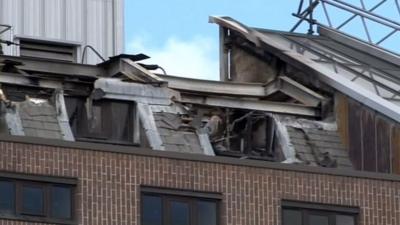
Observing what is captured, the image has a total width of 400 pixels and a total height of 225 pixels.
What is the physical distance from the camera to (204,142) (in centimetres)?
7462

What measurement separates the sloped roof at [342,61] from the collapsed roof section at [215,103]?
0.22 ft

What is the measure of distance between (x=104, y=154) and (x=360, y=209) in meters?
8.26

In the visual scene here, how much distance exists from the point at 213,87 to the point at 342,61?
618 cm

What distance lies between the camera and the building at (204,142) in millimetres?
69000

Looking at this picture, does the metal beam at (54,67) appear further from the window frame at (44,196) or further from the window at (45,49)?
the window frame at (44,196)

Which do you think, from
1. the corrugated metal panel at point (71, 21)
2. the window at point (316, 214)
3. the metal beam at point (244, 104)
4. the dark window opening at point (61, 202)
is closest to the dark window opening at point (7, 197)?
the dark window opening at point (61, 202)

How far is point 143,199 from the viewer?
230ft

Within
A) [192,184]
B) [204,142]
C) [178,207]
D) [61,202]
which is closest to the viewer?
[61,202]

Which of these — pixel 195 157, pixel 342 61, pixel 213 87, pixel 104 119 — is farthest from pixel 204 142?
pixel 342 61

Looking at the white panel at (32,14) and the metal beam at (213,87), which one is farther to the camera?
the white panel at (32,14)

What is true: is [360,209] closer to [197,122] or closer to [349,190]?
[349,190]

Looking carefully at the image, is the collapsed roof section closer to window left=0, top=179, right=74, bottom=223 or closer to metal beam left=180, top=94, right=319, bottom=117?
metal beam left=180, top=94, right=319, bottom=117

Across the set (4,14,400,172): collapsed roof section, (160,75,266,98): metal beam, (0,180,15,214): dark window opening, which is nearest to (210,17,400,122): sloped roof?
(4,14,400,172): collapsed roof section

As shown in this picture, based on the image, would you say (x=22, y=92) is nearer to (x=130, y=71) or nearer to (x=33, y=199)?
(x=130, y=71)
